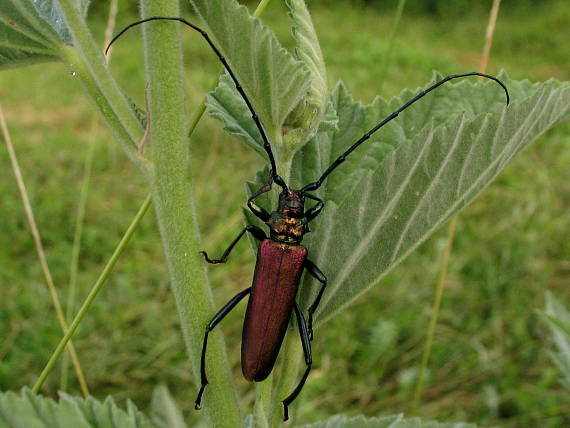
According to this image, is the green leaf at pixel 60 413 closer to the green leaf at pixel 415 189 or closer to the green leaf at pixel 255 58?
the green leaf at pixel 415 189

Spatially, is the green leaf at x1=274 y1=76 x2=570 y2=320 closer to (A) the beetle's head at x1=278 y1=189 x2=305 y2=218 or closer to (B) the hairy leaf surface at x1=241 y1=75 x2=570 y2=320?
(B) the hairy leaf surface at x1=241 y1=75 x2=570 y2=320

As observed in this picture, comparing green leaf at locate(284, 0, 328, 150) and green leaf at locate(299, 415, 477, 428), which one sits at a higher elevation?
green leaf at locate(284, 0, 328, 150)

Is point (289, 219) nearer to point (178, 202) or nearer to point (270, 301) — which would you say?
point (270, 301)

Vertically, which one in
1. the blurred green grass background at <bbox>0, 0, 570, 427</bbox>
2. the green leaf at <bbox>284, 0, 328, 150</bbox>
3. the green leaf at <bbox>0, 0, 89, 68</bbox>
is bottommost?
the blurred green grass background at <bbox>0, 0, 570, 427</bbox>

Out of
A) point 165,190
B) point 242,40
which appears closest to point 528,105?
point 242,40

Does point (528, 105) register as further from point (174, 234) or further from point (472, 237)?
point (472, 237)

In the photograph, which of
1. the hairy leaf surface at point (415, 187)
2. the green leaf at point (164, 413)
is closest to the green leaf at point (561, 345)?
the hairy leaf surface at point (415, 187)

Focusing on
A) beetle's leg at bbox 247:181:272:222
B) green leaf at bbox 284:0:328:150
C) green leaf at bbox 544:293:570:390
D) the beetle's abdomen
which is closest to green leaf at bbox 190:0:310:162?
green leaf at bbox 284:0:328:150
